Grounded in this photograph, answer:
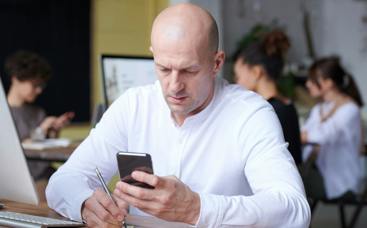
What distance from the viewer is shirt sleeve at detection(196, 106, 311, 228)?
1.55 metres

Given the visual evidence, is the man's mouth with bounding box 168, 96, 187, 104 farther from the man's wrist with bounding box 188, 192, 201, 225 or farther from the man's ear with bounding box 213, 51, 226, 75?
the man's wrist with bounding box 188, 192, 201, 225

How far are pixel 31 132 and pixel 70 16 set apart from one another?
2834mm

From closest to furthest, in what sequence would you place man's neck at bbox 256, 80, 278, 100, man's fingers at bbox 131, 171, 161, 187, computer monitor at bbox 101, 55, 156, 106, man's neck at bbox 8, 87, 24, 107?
man's fingers at bbox 131, 171, 161, 187 < computer monitor at bbox 101, 55, 156, 106 < man's neck at bbox 256, 80, 278, 100 < man's neck at bbox 8, 87, 24, 107

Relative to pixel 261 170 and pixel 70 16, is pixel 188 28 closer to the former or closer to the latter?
pixel 261 170

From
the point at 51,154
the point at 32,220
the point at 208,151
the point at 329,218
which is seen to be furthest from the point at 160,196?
the point at 329,218

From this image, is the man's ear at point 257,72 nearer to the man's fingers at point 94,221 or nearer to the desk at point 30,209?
the desk at point 30,209

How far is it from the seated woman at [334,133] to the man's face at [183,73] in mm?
2913

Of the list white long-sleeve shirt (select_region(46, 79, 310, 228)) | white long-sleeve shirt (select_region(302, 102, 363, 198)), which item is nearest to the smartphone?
white long-sleeve shirt (select_region(46, 79, 310, 228))

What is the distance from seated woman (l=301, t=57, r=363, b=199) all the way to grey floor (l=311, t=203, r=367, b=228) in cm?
82

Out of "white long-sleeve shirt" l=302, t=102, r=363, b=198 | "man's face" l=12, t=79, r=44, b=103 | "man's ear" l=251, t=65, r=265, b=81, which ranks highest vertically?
"man's ear" l=251, t=65, r=265, b=81

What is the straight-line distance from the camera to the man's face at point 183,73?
174 centimetres

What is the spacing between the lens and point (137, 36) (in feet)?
25.7

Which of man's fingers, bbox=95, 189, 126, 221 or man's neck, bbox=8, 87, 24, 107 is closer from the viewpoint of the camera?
man's fingers, bbox=95, 189, 126, 221

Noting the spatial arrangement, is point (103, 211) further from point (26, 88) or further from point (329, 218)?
point (329, 218)
